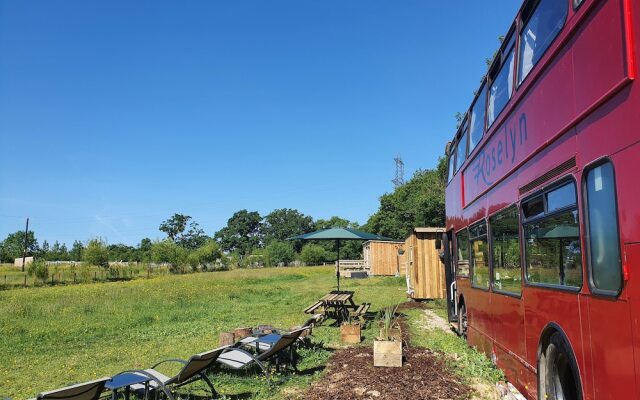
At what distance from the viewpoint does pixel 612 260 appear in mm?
2730

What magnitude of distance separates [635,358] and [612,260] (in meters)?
0.54

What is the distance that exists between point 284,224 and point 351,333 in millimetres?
126649

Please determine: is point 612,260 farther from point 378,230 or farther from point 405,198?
point 378,230

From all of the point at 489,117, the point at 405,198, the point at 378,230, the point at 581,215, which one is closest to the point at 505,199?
the point at 489,117

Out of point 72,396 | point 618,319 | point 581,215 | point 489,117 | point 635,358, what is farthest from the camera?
point 489,117

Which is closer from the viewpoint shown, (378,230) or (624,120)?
(624,120)

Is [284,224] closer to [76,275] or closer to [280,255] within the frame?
[280,255]

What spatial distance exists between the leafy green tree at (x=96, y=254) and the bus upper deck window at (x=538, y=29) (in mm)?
52460

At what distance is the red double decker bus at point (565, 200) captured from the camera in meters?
2.57

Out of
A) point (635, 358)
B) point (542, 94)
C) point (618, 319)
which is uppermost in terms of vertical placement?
point (542, 94)

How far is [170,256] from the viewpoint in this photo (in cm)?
6150

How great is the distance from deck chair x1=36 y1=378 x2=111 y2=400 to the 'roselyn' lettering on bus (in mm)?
4737

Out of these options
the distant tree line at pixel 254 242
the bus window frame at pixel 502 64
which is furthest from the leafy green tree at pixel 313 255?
the bus window frame at pixel 502 64

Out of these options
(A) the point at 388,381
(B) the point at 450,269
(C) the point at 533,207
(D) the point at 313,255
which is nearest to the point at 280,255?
(D) the point at 313,255
